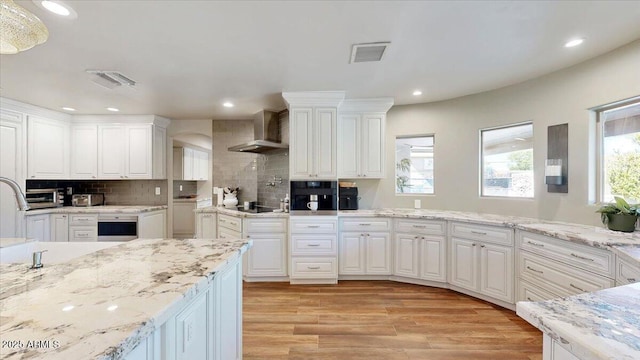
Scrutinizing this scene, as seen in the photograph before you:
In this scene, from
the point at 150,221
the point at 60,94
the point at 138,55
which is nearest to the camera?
the point at 138,55

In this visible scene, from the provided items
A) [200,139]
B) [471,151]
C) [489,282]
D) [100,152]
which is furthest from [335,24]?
[200,139]

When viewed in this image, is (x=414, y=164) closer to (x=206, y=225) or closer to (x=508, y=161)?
(x=508, y=161)

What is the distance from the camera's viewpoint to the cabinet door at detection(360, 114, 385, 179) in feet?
12.3

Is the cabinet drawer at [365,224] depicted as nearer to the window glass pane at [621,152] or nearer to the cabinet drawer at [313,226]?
the cabinet drawer at [313,226]

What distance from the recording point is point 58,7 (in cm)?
171

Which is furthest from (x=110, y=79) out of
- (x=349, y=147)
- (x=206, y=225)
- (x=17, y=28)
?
(x=349, y=147)

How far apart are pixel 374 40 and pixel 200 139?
5.79m

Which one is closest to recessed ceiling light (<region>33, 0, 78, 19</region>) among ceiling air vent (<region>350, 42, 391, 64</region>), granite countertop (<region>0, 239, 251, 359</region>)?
granite countertop (<region>0, 239, 251, 359</region>)

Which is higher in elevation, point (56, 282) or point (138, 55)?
point (138, 55)

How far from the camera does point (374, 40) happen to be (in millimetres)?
2141

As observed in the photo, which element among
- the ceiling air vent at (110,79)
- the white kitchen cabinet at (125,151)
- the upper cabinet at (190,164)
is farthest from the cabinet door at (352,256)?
the upper cabinet at (190,164)

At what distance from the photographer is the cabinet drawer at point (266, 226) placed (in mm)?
3527

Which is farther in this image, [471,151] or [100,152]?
[100,152]

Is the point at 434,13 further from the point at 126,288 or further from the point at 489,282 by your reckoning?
the point at 489,282
